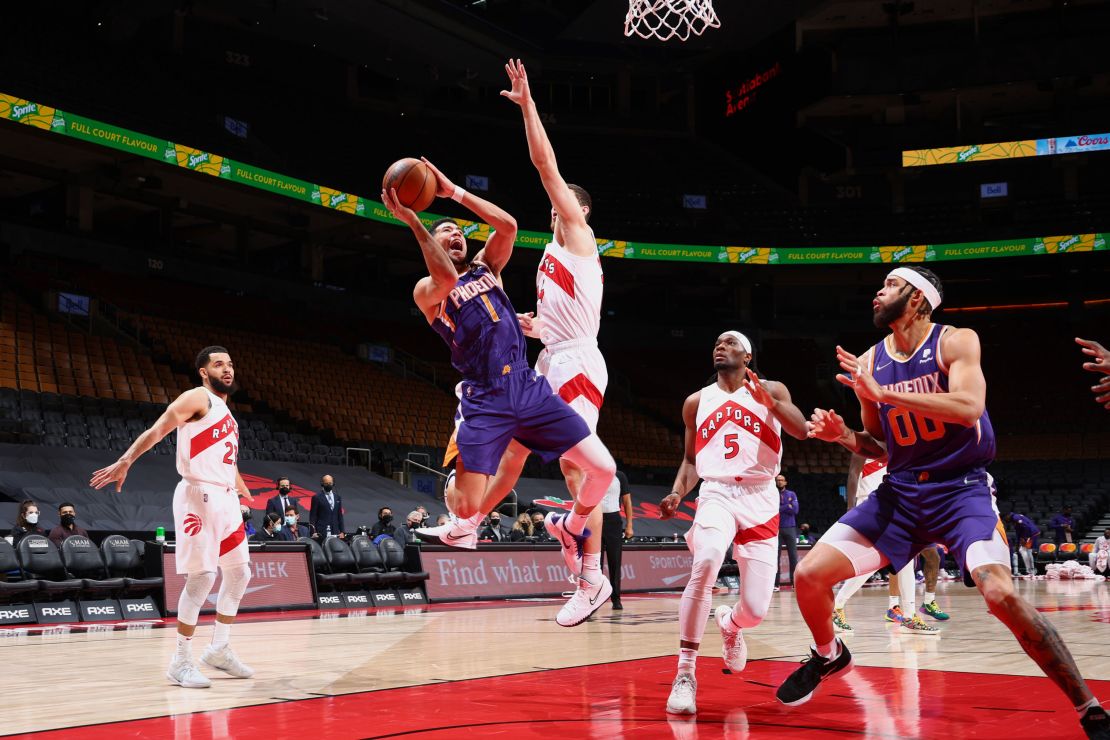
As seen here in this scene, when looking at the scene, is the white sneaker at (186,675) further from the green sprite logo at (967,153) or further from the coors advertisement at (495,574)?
the green sprite logo at (967,153)

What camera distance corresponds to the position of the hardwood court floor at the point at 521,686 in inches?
184

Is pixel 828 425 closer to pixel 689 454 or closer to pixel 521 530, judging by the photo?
pixel 689 454

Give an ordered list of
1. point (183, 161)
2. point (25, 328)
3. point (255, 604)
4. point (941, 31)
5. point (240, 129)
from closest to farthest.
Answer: point (255, 604) < point (25, 328) < point (183, 161) < point (240, 129) < point (941, 31)

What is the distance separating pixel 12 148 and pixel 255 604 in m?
17.8

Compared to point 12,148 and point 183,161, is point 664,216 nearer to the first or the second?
point 183,161

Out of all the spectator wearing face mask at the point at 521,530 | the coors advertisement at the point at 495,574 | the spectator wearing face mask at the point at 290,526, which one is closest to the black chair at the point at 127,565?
the spectator wearing face mask at the point at 290,526

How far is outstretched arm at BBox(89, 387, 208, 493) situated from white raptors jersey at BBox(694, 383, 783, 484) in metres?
3.30

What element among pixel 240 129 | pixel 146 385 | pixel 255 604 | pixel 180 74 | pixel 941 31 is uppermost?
pixel 941 31

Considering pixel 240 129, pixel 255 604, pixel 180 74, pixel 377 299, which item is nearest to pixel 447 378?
pixel 377 299

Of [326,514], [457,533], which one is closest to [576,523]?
[457,533]

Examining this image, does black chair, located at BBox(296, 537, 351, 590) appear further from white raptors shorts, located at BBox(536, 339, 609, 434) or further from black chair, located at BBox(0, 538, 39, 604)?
→ white raptors shorts, located at BBox(536, 339, 609, 434)

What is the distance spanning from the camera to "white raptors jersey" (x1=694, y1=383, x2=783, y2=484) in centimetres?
621

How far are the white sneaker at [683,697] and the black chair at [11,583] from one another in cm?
857

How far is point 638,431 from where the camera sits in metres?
32.4
